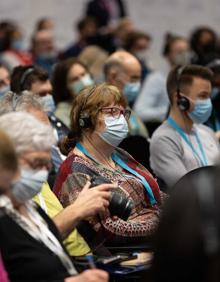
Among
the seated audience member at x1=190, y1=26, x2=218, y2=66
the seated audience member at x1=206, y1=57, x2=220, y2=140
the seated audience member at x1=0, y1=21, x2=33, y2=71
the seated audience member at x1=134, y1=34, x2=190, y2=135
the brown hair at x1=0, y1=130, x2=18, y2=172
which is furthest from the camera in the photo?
the seated audience member at x1=0, y1=21, x2=33, y2=71

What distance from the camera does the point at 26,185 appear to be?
368cm

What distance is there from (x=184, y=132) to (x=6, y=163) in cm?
287

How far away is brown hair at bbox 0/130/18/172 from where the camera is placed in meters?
3.32

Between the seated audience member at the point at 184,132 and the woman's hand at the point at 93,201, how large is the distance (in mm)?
1717

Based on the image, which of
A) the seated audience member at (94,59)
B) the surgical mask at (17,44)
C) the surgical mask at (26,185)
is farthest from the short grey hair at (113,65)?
the surgical mask at (26,185)

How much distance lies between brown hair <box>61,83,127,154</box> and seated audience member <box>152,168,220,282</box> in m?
2.56

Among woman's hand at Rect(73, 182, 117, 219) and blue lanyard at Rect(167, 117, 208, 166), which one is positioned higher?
woman's hand at Rect(73, 182, 117, 219)

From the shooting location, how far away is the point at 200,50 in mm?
10086

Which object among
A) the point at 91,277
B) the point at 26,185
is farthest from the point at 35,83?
the point at 91,277

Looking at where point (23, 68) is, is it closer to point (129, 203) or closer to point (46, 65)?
point (129, 203)

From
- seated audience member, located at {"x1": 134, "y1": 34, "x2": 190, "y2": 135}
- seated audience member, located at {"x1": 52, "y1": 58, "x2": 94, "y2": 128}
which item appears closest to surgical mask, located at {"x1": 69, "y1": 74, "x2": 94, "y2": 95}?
seated audience member, located at {"x1": 52, "y1": 58, "x2": 94, "y2": 128}

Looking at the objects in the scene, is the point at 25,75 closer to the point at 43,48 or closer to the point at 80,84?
the point at 80,84

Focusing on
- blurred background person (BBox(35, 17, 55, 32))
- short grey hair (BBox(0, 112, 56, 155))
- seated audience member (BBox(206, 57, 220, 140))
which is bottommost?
seated audience member (BBox(206, 57, 220, 140))

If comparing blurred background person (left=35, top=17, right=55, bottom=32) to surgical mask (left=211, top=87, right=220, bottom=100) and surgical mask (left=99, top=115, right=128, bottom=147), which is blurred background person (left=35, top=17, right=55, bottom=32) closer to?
surgical mask (left=211, top=87, right=220, bottom=100)
